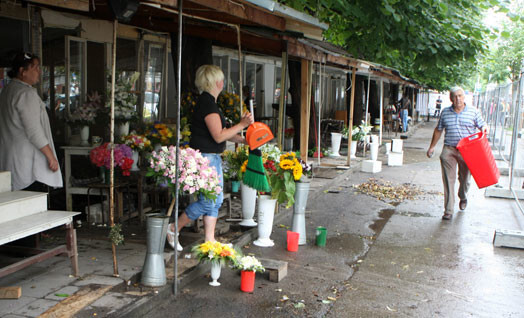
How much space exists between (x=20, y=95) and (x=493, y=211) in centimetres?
769

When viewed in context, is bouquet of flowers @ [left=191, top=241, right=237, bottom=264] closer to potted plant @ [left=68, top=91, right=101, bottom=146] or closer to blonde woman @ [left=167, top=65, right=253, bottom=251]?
blonde woman @ [left=167, top=65, right=253, bottom=251]

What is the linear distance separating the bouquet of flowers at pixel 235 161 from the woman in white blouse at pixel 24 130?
237cm

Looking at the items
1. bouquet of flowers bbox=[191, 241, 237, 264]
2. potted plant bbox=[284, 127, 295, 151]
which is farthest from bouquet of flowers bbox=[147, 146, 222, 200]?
potted plant bbox=[284, 127, 295, 151]

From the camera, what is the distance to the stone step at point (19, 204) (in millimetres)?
4043

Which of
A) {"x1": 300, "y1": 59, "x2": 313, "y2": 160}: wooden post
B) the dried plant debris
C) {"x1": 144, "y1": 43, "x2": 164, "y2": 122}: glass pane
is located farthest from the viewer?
the dried plant debris

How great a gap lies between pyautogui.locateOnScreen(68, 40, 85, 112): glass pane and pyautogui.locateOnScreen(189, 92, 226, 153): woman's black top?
3476mm

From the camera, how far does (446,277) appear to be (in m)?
5.39

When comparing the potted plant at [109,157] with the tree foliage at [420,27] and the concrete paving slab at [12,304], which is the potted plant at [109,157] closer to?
the concrete paving slab at [12,304]

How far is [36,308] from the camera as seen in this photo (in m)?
3.89

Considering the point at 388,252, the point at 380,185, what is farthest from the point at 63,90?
the point at 380,185

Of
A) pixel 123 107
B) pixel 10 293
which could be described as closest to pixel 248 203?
pixel 123 107

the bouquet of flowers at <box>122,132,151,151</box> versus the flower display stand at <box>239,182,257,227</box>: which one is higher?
the bouquet of flowers at <box>122,132,151,151</box>

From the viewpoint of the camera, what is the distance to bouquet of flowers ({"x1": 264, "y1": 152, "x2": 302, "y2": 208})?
5949 mm

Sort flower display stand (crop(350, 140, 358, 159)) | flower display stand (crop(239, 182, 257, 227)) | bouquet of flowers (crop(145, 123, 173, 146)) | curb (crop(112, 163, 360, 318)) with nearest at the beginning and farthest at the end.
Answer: curb (crop(112, 163, 360, 318)), flower display stand (crop(239, 182, 257, 227)), bouquet of flowers (crop(145, 123, 173, 146)), flower display stand (crop(350, 140, 358, 159))
